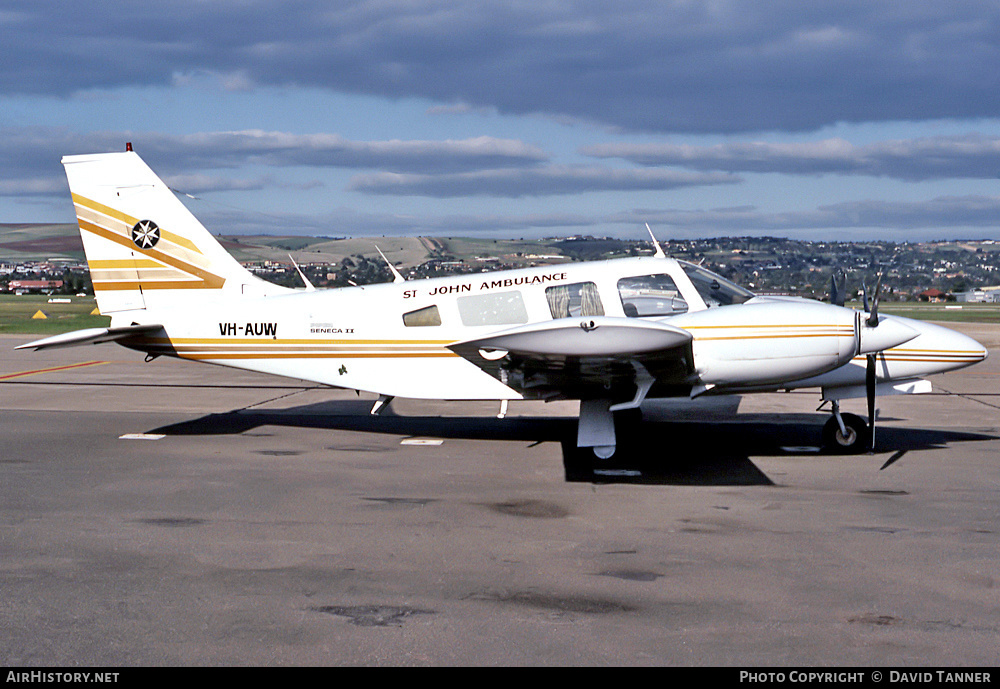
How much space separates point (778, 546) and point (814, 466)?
140 inches

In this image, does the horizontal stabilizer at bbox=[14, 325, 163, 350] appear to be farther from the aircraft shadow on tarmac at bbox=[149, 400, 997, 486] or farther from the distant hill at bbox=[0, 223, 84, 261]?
the distant hill at bbox=[0, 223, 84, 261]

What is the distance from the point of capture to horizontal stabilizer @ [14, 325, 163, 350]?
10445 millimetres

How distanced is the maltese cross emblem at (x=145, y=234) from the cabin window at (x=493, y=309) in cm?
466

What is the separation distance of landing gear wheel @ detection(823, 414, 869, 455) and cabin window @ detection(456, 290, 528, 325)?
4300mm

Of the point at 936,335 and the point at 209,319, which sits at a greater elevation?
the point at 209,319

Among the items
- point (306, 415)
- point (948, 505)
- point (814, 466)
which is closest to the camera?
point (948, 505)

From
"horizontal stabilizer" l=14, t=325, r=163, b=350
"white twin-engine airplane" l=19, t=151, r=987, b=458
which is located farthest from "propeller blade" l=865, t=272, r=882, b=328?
"horizontal stabilizer" l=14, t=325, r=163, b=350

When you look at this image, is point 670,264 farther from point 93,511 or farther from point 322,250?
point 322,250

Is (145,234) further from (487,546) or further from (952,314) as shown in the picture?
(952,314)

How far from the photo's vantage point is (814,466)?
1015 cm

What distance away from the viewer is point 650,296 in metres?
10.5

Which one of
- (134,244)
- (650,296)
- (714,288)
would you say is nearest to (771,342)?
(714,288)

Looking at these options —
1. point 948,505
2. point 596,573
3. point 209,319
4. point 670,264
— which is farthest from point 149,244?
point 948,505

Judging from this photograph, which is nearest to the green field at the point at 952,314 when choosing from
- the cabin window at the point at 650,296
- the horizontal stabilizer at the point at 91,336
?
the cabin window at the point at 650,296
